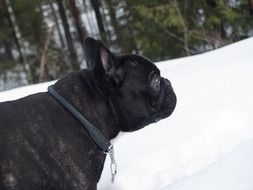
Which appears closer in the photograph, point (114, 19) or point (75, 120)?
point (75, 120)

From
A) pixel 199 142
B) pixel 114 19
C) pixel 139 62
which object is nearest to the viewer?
pixel 139 62

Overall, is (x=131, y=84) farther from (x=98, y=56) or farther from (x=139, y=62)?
(x=98, y=56)

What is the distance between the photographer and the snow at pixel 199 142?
3.22 meters

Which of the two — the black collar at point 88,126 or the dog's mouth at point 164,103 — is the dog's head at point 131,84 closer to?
the dog's mouth at point 164,103

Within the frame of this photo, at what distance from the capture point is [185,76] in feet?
18.4

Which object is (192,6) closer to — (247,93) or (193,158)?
(247,93)

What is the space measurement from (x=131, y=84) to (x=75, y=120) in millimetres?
455

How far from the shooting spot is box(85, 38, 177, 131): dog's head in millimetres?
2855

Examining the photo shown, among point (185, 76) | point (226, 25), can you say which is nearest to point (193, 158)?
point (185, 76)

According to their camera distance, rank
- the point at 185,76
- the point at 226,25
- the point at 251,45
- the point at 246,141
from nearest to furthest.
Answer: the point at 246,141 < the point at 185,76 < the point at 251,45 < the point at 226,25

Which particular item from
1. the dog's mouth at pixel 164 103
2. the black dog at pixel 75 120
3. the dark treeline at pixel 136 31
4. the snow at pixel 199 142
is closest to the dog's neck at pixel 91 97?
the black dog at pixel 75 120

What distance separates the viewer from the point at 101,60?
284 centimetres

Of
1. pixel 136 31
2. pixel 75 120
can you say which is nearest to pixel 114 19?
pixel 136 31

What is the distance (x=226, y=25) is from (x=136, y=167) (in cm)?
1164
